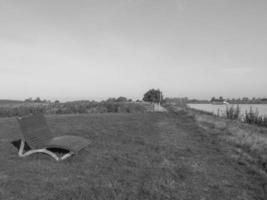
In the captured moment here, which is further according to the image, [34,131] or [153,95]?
[153,95]

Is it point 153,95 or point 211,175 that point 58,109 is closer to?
point 211,175

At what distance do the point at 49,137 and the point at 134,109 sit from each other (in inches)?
870

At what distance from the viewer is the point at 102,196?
3174mm

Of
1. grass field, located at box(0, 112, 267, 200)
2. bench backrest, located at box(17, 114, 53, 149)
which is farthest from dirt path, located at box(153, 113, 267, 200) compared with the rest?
bench backrest, located at box(17, 114, 53, 149)

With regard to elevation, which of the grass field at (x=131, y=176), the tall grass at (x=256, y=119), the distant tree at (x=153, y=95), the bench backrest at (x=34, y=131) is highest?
the distant tree at (x=153, y=95)

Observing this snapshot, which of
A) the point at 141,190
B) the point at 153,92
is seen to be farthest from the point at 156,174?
the point at 153,92

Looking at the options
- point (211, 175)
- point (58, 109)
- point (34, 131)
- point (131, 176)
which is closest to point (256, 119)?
point (211, 175)

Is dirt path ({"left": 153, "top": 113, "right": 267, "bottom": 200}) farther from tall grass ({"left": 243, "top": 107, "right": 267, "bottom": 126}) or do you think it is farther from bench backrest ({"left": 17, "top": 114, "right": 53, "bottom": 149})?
tall grass ({"left": 243, "top": 107, "right": 267, "bottom": 126})

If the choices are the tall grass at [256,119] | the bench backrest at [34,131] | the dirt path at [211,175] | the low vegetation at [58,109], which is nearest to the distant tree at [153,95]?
the low vegetation at [58,109]

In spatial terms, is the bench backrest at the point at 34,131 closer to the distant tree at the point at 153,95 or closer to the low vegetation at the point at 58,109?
the low vegetation at the point at 58,109

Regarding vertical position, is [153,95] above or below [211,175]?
above

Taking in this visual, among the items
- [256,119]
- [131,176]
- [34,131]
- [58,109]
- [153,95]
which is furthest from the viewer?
[153,95]

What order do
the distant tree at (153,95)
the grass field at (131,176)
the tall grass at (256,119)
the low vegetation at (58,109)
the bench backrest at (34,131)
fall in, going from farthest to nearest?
the distant tree at (153,95)
the low vegetation at (58,109)
the tall grass at (256,119)
the bench backrest at (34,131)
the grass field at (131,176)

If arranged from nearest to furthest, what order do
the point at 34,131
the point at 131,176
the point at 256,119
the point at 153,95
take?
the point at 131,176 → the point at 34,131 → the point at 256,119 → the point at 153,95
